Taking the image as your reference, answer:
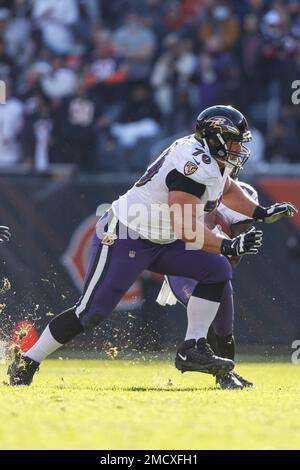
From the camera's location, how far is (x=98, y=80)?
13.2 m

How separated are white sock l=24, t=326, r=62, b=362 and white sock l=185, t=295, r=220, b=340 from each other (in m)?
0.82

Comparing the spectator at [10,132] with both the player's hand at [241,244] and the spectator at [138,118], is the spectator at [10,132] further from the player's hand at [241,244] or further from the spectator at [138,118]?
the player's hand at [241,244]

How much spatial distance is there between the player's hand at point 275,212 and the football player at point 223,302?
229 millimetres

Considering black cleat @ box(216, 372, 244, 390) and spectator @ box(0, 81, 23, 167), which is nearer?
black cleat @ box(216, 372, 244, 390)

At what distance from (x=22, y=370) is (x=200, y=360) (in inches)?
43.2

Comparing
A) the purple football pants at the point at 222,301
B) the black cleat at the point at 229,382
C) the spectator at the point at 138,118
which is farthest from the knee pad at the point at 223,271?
the spectator at the point at 138,118

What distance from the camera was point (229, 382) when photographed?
22.5 feet

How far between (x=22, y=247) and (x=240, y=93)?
3403 mm

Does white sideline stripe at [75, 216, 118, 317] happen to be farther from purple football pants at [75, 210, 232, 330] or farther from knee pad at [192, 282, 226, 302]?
knee pad at [192, 282, 226, 302]

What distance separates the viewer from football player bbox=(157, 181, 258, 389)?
687 cm

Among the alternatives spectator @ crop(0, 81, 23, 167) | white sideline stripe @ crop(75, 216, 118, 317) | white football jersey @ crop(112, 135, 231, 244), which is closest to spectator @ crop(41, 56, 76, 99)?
spectator @ crop(0, 81, 23, 167)

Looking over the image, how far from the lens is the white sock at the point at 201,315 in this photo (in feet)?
22.2

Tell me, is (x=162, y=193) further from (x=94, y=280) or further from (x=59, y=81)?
(x=59, y=81)
